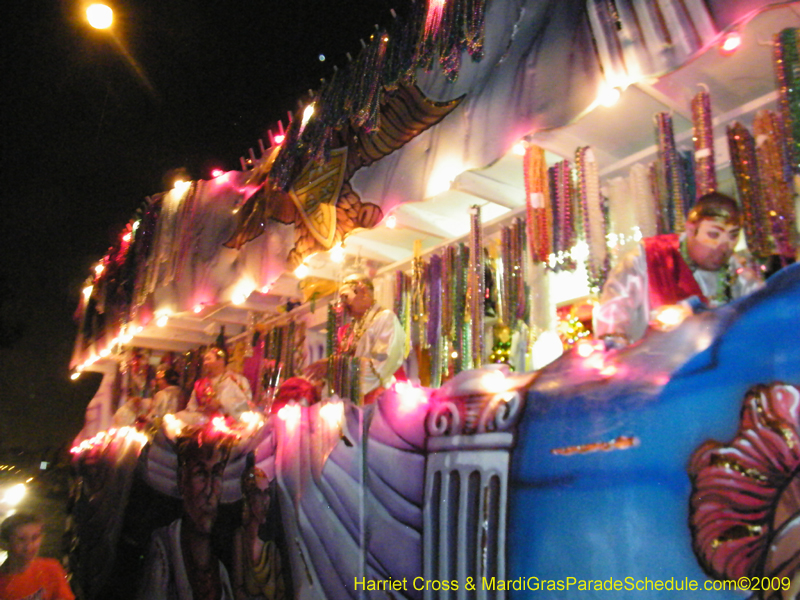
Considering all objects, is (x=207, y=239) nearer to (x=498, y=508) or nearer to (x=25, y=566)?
(x=25, y=566)

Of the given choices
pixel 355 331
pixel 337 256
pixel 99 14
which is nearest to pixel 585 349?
pixel 355 331

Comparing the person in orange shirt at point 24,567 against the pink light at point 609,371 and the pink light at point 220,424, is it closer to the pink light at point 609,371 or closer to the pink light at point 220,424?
the pink light at point 220,424

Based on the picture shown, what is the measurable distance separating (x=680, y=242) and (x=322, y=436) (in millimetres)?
2366

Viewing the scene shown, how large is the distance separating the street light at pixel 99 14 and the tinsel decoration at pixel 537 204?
393 cm

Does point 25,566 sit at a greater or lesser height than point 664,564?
lesser

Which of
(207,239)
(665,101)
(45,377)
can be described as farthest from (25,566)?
(45,377)

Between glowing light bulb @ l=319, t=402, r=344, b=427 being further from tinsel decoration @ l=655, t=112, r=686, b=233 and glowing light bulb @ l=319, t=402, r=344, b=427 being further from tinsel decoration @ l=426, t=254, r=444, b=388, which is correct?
tinsel decoration @ l=655, t=112, r=686, b=233

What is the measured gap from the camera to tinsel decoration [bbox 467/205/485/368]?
12.1ft

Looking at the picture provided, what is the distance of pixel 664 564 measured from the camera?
2000mm

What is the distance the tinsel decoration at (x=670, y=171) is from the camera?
2.95 metres

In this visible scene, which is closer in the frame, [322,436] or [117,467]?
[322,436]

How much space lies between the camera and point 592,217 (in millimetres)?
3238

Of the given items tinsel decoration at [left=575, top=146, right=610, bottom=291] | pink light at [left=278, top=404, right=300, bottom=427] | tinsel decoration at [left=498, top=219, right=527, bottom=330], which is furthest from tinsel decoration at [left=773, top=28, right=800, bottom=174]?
pink light at [left=278, top=404, right=300, bottom=427]

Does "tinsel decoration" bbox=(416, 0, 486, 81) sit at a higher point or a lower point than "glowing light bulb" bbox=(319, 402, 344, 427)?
higher
